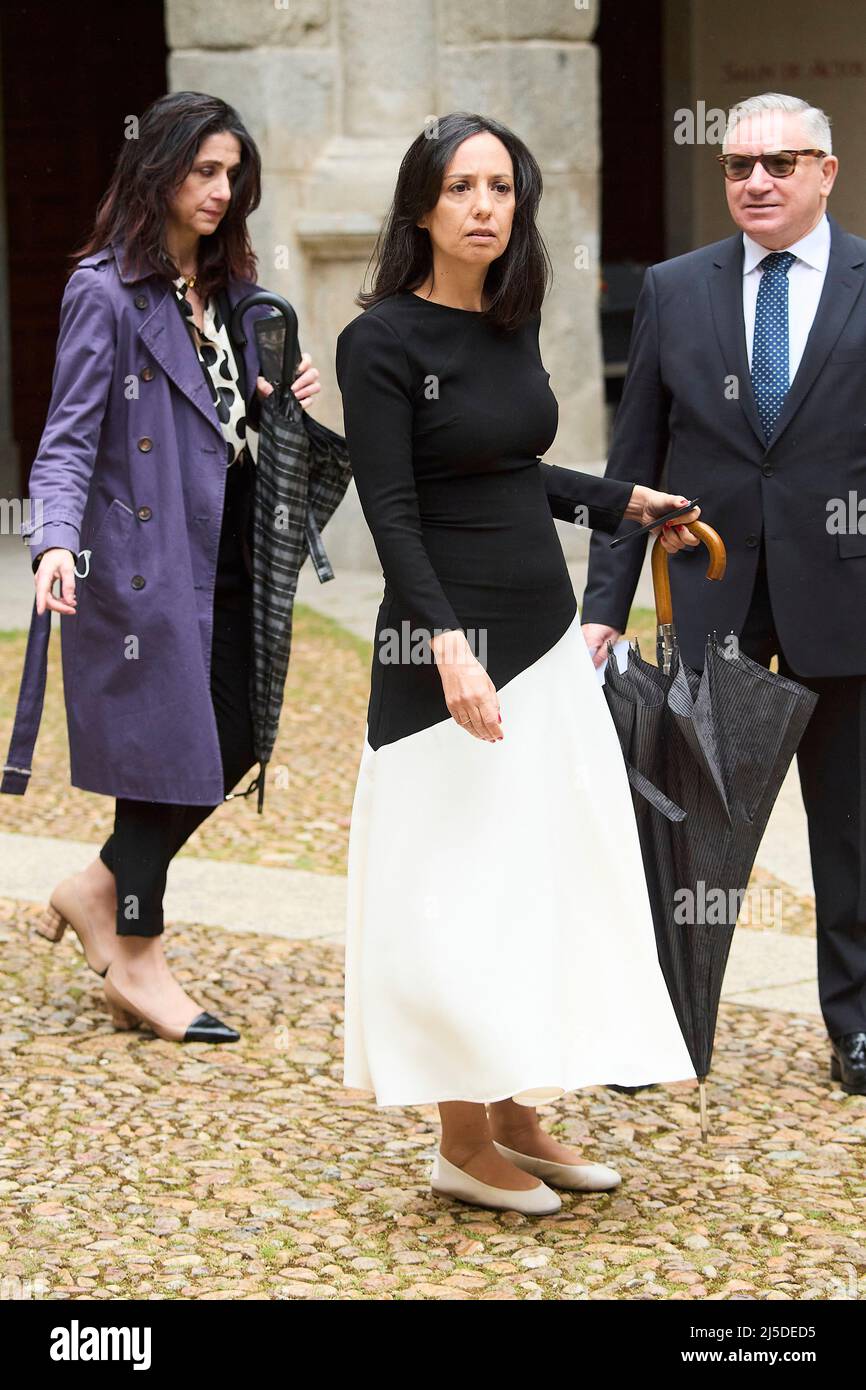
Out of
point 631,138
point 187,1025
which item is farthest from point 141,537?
point 631,138

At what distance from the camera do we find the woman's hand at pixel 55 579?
4066 millimetres

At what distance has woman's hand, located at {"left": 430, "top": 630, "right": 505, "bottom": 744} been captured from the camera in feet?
10.7

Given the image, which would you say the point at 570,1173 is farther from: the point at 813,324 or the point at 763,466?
the point at 813,324

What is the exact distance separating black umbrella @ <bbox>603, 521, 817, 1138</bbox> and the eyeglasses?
765 millimetres

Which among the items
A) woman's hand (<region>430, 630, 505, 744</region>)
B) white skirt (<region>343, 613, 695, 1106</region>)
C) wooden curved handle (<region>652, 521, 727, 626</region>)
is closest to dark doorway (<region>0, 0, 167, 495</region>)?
wooden curved handle (<region>652, 521, 727, 626</region>)

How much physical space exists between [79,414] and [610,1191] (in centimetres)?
189

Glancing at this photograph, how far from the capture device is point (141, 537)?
14.7 feet

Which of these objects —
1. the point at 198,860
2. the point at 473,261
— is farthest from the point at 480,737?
the point at 198,860

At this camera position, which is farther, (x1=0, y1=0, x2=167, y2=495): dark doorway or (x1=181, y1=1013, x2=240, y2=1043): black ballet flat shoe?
(x1=0, y1=0, x2=167, y2=495): dark doorway

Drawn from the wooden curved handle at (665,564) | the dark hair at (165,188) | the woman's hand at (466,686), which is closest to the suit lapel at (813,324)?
the wooden curved handle at (665,564)

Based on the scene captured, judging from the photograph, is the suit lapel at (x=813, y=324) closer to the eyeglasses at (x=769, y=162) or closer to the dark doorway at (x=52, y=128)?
the eyeglasses at (x=769, y=162)

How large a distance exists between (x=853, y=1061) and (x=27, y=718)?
1.88 metres

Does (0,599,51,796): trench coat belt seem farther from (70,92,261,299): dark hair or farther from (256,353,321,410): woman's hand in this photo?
(70,92,261,299): dark hair

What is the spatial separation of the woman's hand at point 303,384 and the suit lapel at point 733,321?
0.89m
